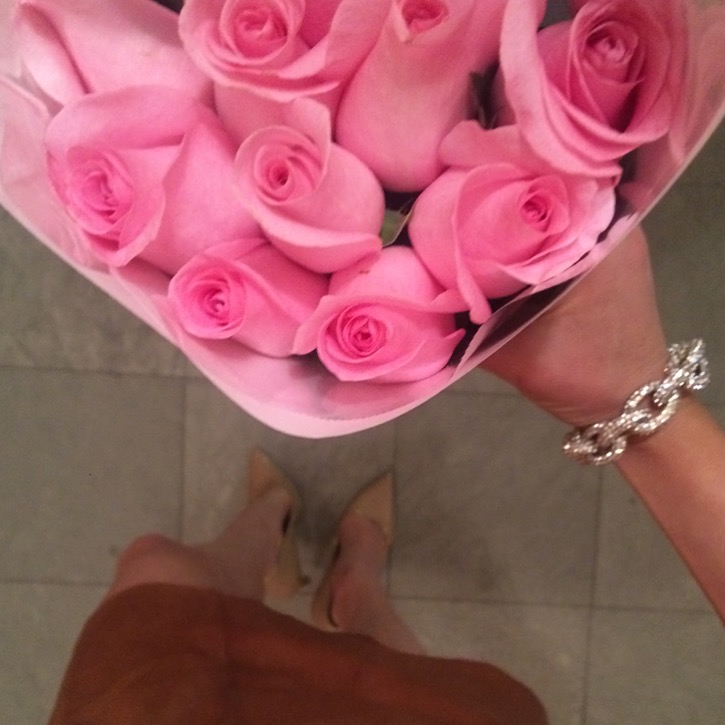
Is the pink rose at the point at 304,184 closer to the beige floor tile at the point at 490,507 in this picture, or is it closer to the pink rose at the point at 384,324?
the pink rose at the point at 384,324

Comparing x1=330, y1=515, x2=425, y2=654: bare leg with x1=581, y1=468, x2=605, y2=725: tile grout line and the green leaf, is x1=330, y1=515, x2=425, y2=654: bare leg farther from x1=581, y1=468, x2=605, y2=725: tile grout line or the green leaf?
the green leaf

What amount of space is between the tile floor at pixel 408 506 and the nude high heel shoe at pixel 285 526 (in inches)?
0.9

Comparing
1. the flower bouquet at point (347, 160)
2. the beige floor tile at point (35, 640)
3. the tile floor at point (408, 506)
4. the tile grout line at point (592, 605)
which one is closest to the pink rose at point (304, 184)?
the flower bouquet at point (347, 160)

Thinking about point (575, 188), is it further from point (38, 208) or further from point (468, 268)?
point (38, 208)

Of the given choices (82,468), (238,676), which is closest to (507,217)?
(238,676)

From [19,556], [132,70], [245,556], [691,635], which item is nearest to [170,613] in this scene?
[245,556]

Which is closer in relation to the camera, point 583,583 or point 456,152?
point 456,152

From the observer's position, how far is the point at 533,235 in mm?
306

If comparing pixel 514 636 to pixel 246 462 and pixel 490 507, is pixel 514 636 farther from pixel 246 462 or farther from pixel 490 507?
pixel 246 462

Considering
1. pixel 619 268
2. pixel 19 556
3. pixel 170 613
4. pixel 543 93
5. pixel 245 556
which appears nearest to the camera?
pixel 543 93

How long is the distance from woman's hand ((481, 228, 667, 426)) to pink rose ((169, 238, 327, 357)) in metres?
0.15

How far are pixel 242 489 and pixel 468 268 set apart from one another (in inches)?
28.1

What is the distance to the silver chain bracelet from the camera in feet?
1.51

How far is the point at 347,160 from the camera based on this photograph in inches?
13.0
